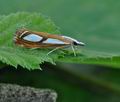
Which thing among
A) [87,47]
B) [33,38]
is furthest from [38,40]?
[87,47]

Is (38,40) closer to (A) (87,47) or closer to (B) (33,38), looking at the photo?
(B) (33,38)

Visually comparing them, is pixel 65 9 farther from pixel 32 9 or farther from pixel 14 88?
pixel 14 88

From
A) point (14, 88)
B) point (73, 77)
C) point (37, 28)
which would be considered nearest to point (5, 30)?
point (37, 28)

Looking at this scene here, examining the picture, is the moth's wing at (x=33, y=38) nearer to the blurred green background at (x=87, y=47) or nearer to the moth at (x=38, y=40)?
the moth at (x=38, y=40)

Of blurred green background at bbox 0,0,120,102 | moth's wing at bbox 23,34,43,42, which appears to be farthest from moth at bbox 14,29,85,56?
blurred green background at bbox 0,0,120,102

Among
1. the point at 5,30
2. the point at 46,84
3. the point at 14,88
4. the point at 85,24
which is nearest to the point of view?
the point at 14,88

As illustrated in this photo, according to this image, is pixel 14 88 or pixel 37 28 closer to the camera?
pixel 14 88

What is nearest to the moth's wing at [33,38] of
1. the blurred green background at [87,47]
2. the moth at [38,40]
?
the moth at [38,40]
